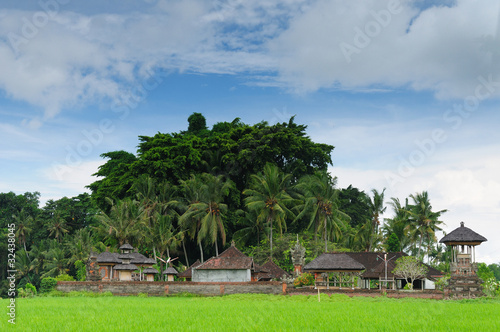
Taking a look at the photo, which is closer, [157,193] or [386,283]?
[386,283]

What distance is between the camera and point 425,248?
72500 millimetres

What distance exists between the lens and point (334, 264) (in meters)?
40.2

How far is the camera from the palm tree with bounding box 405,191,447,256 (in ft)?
201

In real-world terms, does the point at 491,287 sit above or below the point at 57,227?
below

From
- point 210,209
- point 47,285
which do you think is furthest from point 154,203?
point 47,285

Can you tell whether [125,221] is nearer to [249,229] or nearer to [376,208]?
[249,229]

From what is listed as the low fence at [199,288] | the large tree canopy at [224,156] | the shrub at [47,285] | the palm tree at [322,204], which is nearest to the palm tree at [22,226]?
the large tree canopy at [224,156]

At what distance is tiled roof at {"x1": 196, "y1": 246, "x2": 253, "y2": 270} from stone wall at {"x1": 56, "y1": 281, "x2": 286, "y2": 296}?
187cm

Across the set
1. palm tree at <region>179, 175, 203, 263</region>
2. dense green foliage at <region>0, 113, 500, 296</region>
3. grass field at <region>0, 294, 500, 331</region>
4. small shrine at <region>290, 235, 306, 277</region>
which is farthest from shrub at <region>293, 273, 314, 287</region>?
grass field at <region>0, 294, 500, 331</region>

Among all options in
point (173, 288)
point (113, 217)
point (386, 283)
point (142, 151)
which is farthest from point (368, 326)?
point (142, 151)

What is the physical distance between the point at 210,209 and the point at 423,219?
26785 millimetres

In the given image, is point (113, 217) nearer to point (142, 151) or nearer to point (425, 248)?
point (142, 151)

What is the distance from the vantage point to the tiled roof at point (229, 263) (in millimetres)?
39812

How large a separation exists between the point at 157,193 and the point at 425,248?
39.2 metres
